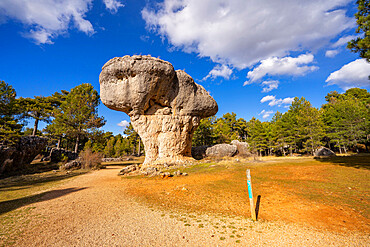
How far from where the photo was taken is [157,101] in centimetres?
2006

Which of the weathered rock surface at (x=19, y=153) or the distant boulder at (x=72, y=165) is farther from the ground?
the weathered rock surface at (x=19, y=153)

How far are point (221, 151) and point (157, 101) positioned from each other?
13.7m

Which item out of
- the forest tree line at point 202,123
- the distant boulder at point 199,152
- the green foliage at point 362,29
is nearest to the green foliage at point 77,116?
the forest tree line at point 202,123

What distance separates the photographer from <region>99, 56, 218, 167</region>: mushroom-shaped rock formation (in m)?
17.2

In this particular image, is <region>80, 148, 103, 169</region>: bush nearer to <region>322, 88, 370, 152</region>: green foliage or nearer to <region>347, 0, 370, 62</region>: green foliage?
<region>347, 0, 370, 62</region>: green foliage

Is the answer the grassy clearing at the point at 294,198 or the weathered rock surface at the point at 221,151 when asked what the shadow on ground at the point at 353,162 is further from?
the weathered rock surface at the point at 221,151

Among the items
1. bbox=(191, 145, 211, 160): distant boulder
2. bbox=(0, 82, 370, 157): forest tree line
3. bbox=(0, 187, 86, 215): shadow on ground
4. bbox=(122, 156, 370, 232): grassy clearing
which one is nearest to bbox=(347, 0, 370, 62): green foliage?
bbox=(122, 156, 370, 232): grassy clearing

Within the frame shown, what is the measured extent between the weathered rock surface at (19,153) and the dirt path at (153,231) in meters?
16.5

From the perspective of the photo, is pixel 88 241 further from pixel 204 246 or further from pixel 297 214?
pixel 297 214

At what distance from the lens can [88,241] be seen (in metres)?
4.05

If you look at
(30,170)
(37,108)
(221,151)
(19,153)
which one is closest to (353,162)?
(221,151)

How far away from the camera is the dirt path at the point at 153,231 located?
153 inches

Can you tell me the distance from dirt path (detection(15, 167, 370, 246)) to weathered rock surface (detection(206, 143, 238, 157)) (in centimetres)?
2047

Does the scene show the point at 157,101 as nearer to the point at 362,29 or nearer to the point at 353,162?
the point at 362,29
